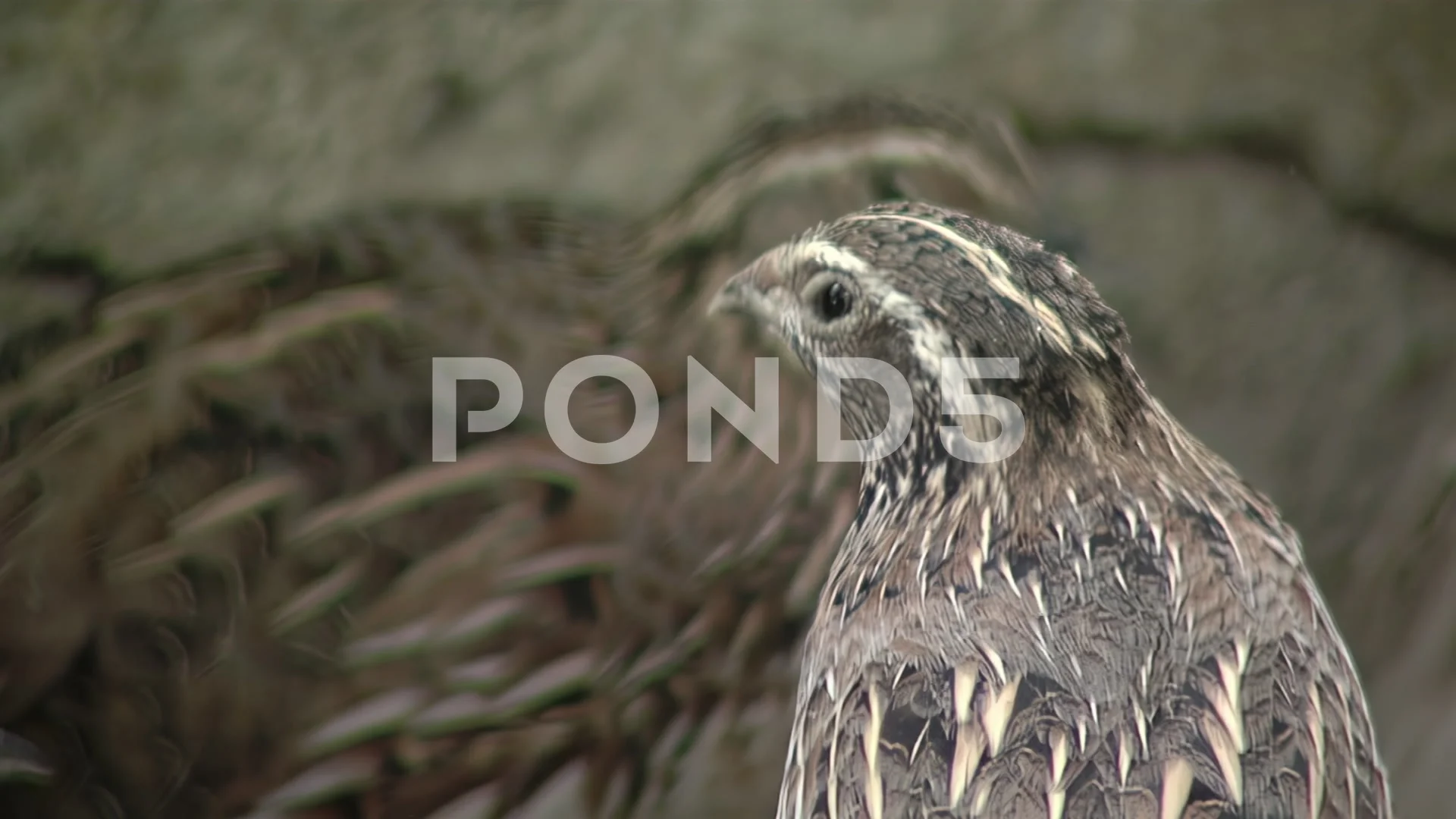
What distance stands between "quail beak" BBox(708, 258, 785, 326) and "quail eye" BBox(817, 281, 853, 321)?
80 mm

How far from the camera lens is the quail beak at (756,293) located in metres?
1.51

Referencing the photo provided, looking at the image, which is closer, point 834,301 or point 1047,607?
point 1047,607

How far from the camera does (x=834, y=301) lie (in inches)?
55.3

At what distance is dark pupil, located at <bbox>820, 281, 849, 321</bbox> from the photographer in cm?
139

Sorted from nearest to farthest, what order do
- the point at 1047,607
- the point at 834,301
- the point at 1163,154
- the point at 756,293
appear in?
the point at 1047,607 < the point at 834,301 < the point at 756,293 < the point at 1163,154

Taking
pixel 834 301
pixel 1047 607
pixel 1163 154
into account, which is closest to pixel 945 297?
pixel 834 301

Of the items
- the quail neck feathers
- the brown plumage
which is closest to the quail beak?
the quail neck feathers

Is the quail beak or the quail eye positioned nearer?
the quail eye

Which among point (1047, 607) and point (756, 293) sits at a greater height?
point (756, 293)

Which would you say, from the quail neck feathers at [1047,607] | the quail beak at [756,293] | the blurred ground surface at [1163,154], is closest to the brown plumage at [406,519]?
the blurred ground surface at [1163,154]

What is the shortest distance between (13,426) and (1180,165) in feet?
6.08

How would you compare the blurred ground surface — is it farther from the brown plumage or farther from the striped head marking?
the striped head marking

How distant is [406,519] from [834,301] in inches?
33.0

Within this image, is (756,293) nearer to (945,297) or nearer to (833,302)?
(833,302)
